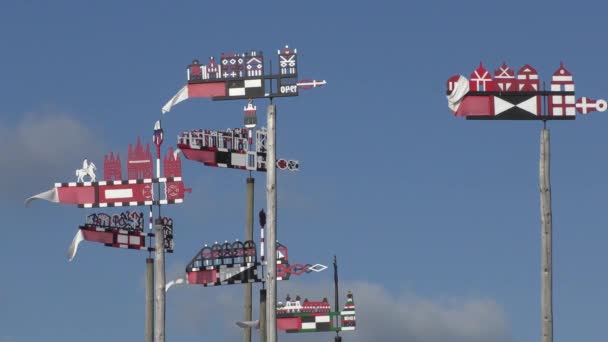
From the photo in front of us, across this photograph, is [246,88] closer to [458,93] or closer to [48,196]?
[458,93]

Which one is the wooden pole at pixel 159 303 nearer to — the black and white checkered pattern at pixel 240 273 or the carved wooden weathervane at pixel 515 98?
the black and white checkered pattern at pixel 240 273

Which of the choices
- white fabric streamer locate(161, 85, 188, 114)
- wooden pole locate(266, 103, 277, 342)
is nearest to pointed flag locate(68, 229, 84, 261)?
white fabric streamer locate(161, 85, 188, 114)

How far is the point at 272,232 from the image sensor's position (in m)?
46.8

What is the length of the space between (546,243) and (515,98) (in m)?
4.02

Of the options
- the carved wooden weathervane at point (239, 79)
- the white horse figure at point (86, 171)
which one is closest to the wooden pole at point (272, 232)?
the carved wooden weathervane at point (239, 79)

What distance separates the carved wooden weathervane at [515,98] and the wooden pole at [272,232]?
5148 mm

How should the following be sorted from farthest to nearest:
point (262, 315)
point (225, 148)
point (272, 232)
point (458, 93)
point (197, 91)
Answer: point (225, 148), point (262, 315), point (197, 91), point (272, 232), point (458, 93)

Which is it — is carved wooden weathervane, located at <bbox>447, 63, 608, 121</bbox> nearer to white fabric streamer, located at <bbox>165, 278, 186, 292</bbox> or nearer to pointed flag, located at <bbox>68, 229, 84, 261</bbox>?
white fabric streamer, located at <bbox>165, 278, 186, 292</bbox>

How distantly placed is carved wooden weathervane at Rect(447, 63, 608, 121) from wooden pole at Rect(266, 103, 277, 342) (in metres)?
5.15

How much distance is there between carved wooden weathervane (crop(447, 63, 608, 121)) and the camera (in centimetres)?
4491

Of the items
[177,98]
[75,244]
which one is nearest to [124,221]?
[75,244]

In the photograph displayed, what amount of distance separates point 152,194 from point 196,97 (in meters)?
8.92

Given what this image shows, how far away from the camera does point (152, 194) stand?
5953 centimetres

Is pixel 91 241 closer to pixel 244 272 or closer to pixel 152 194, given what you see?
pixel 152 194
